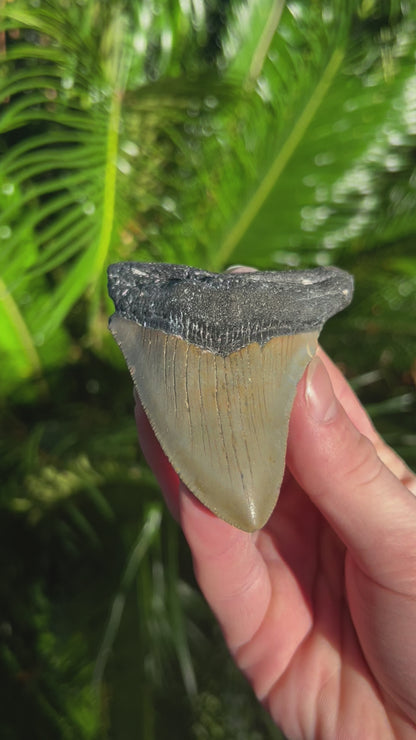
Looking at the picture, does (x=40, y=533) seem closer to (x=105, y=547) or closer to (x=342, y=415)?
(x=105, y=547)

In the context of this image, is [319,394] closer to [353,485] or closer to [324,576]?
[353,485]

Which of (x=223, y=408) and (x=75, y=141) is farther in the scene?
(x=75, y=141)

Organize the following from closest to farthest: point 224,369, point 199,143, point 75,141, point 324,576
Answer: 1. point 224,369
2. point 324,576
3. point 75,141
4. point 199,143

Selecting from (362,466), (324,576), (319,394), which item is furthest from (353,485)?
(324,576)

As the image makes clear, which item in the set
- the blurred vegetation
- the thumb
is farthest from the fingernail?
the blurred vegetation

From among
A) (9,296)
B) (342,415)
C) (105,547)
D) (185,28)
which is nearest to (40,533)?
(105,547)

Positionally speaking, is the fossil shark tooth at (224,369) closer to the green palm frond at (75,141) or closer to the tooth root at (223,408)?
the tooth root at (223,408)
